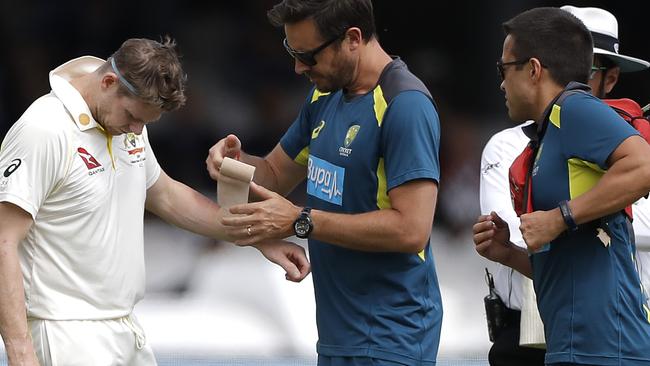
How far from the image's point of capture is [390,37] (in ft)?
23.0

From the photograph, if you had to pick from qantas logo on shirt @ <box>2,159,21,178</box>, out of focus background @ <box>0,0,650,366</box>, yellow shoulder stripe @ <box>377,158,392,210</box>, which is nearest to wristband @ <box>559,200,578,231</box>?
yellow shoulder stripe @ <box>377,158,392,210</box>

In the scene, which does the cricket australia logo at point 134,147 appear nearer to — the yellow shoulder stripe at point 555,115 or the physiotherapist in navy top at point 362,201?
the physiotherapist in navy top at point 362,201

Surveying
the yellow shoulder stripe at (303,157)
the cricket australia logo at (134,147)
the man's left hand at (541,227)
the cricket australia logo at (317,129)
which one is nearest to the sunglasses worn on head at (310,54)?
the cricket australia logo at (317,129)

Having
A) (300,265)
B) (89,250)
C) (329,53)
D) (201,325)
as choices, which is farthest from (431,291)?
(201,325)

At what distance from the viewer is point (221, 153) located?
3.96 metres

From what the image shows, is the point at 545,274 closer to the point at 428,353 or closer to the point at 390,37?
the point at 428,353

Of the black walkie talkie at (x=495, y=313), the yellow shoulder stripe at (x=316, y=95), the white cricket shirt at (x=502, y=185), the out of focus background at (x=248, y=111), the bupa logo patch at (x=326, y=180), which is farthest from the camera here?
the out of focus background at (x=248, y=111)

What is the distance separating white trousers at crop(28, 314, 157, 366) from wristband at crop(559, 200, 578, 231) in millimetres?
1383

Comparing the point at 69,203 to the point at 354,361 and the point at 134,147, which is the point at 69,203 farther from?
the point at 354,361

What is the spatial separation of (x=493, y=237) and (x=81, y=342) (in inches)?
49.3

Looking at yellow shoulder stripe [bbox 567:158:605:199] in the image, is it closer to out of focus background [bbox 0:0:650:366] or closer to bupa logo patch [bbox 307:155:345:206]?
bupa logo patch [bbox 307:155:345:206]

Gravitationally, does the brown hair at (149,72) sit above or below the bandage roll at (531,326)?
→ above

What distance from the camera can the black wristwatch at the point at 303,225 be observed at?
359cm

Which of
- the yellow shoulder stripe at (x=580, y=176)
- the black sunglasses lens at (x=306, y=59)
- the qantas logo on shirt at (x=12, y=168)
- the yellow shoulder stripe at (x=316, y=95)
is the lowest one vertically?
the qantas logo on shirt at (x=12, y=168)
